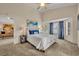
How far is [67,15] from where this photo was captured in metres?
1.99

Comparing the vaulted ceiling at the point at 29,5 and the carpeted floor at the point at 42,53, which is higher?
the vaulted ceiling at the point at 29,5

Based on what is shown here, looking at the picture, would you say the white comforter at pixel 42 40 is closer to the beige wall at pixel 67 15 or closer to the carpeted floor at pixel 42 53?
the carpeted floor at pixel 42 53

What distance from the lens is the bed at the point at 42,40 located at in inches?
77.8

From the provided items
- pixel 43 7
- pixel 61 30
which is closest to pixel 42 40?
pixel 61 30

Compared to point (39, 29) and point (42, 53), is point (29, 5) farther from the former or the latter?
point (42, 53)

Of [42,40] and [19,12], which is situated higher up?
[19,12]

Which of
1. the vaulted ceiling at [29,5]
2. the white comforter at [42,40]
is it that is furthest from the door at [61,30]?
the vaulted ceiling at [29,5]

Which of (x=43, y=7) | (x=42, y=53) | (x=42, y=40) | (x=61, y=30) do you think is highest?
(x=43, y=7)

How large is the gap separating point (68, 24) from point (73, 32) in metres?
0.16

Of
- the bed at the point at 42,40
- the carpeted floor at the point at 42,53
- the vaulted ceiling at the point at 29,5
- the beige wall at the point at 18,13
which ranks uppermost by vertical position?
the vaulted ceiling at the point at 29,5

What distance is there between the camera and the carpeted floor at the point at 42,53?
196 centimetres

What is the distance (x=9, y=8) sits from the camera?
197 cm

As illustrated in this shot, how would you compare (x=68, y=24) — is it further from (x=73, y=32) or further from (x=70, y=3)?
(x=70, y=3)

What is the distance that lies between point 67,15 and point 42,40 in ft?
2.00
